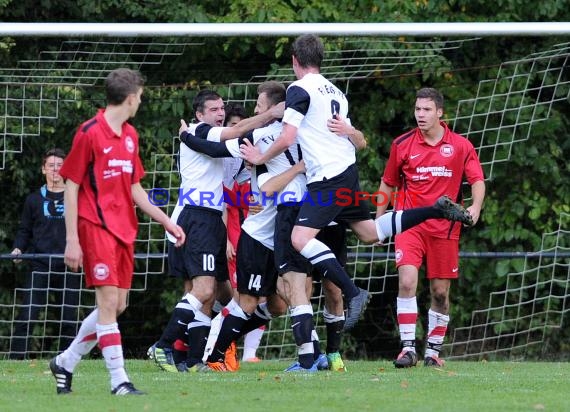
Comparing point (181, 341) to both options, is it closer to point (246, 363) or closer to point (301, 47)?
point (246, 363)

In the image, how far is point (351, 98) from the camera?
47.6 feet

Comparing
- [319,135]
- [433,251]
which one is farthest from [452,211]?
[433,251]

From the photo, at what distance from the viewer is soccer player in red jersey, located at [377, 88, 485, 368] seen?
9.62m

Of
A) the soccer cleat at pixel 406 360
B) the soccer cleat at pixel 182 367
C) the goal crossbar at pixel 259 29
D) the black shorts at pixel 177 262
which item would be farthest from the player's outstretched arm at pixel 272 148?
the goal crossbar at pixel 259 29

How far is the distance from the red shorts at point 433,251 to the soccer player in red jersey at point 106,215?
2.97m

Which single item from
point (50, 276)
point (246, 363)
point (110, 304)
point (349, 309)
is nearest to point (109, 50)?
point (50, 276)

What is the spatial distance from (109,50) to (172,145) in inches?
52.2

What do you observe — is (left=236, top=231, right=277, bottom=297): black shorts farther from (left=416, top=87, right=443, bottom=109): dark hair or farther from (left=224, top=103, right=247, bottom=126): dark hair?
(left=416, top=87, right=443, bottom=109): dark hair

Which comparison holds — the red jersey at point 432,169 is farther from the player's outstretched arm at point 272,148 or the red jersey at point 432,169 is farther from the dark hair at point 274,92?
the player's outstretched arm at point 272,148

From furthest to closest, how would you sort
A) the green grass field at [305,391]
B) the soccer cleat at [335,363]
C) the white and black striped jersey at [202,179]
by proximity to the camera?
1. the white and black striped jersey at [202,179]
2. the soccer cleat at [335,363]
3. the green grass field at [305,391]

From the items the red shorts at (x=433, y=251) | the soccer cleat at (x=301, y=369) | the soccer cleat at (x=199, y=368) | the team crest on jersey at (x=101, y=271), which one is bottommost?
the soccer cleat at (x=199, y=368)

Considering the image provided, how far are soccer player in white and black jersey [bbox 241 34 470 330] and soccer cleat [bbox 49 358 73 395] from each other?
2.11 meters

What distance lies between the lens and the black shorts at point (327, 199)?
8727 millimetres

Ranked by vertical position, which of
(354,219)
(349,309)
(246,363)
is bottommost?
(246,363)
